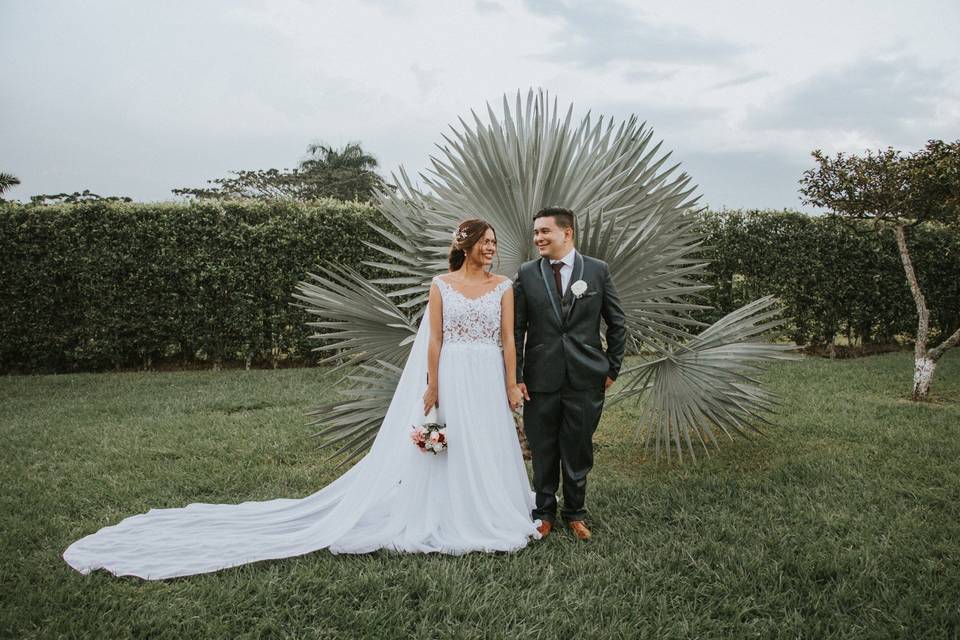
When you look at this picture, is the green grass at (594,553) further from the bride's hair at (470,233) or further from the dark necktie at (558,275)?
the bride's hair at (470,233)

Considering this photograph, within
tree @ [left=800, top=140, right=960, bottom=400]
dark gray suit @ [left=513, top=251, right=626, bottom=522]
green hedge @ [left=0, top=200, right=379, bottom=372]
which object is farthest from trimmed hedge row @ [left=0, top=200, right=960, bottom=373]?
dark gray suit @ [left=513, top=251, right=626, bottom=522]

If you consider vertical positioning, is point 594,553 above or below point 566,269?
below

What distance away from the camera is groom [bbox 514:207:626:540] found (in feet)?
11.2

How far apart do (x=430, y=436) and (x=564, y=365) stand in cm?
86

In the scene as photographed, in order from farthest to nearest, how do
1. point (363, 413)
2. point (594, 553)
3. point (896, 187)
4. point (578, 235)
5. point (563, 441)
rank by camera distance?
point (896, 187)
point (363, 413)
point (578, 235)
point (563, 441)
point (594, 553)

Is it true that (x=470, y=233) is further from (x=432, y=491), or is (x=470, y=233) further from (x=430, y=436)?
(x=432, y=491)

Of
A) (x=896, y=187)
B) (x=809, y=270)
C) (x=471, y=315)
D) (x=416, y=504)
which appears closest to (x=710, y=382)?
(x=471, y=315)

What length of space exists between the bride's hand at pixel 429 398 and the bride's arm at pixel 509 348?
1.41 feet

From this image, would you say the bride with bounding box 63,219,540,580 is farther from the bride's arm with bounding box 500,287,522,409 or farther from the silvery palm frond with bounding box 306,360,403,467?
the silvery palm frond with bounding box 306,360,403,467

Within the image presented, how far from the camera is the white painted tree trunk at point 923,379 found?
7.54m

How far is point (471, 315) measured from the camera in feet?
11.7

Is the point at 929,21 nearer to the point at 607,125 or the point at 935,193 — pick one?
the point at 935,193

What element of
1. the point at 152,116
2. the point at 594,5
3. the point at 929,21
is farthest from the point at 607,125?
the point at 152,116

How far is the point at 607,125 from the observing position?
4.50 meters
